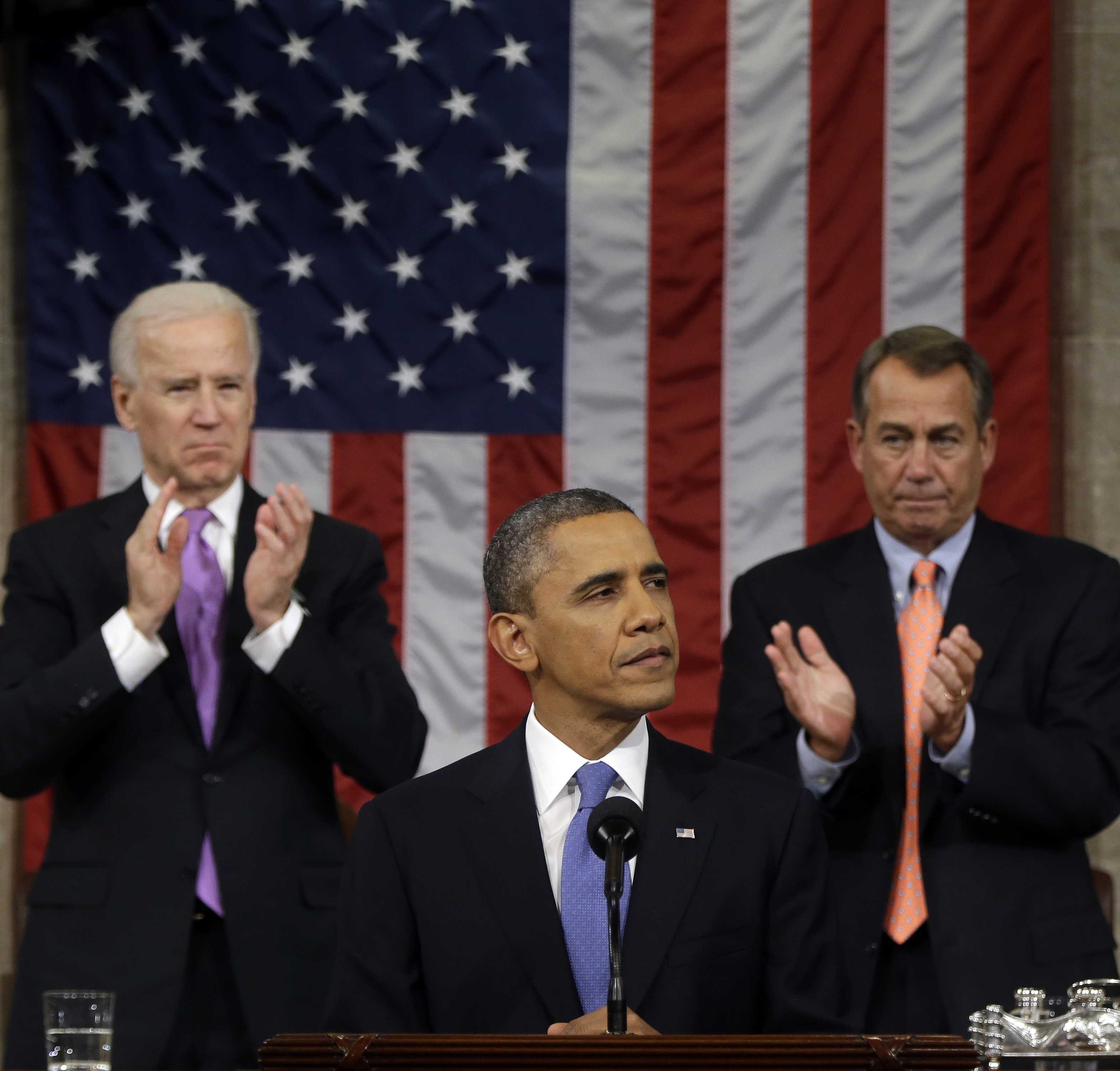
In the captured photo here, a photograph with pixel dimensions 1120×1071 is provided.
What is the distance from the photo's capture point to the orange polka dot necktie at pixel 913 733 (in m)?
3.36

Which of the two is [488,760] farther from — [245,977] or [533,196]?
[533,196]

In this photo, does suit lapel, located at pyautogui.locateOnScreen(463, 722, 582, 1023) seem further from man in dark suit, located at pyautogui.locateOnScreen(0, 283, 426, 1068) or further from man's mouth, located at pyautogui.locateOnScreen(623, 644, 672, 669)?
man in dark suit, located at pyautogui.locateOnScreen(0, 283, 426, 1068)

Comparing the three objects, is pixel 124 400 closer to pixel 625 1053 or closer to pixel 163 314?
pixel 163 314

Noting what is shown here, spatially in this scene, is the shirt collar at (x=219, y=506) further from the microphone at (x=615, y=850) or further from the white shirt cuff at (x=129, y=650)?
the microphone at (x=615, y=850)

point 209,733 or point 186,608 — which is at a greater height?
point 186,608

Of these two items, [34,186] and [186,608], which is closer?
[186,608]

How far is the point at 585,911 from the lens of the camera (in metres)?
2.49

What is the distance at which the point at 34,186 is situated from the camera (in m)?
4.89

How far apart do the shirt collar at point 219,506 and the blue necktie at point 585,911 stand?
4.21 ft

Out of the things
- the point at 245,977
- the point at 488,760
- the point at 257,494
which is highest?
the point at 257,494

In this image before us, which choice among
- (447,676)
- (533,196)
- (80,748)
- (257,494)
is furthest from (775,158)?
(80,748)

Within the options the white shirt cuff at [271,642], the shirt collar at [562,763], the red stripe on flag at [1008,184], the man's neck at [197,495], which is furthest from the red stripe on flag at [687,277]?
the shirt collar at [562,763]

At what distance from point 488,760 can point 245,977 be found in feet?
2.76

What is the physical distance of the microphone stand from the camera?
198 cm
